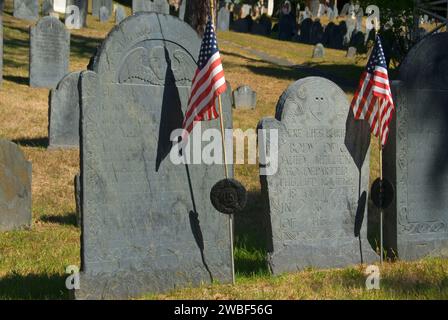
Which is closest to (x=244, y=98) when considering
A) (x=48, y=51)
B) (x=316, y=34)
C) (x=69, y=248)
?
(x=48, y=51)

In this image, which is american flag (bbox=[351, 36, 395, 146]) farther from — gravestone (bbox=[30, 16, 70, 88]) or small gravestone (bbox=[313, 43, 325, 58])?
small gravestone (bbox=[313, 43, 325, 58])

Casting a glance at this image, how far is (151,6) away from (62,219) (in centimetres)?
2345

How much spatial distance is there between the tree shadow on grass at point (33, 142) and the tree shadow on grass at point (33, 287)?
6.85 meters

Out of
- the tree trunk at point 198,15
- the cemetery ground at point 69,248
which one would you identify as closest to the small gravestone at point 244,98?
the cemetery ground at point 69,248

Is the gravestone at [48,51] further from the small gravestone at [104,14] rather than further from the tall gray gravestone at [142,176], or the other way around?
the small gravestone at [104,14]

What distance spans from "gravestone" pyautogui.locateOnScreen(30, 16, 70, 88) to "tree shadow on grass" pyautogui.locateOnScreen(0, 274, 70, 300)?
12.3 meters

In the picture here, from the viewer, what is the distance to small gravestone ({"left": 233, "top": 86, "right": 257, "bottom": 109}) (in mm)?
18605

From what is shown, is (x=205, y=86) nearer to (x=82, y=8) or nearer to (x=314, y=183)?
(x=314, y=183)

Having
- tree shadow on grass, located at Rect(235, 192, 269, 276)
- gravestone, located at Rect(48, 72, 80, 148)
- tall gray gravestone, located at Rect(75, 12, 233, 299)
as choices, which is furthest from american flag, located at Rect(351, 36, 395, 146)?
gravestone, located at Rect(48, 72, 80, 148)

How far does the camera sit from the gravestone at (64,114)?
13531mm

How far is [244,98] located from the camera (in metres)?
18.7

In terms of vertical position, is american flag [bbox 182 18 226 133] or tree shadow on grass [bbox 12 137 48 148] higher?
american flag [bbox 182 18 226 133]

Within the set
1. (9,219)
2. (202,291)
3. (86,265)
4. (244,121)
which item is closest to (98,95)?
(86,265)

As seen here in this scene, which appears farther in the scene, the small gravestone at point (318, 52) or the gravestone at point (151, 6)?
the small gravestone at point (318, 52)
